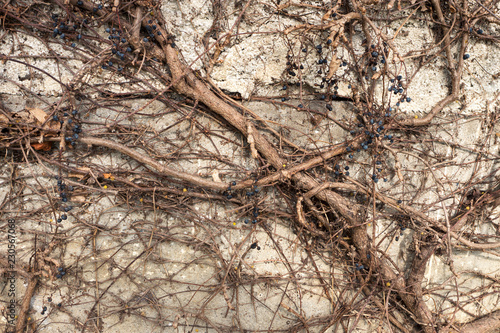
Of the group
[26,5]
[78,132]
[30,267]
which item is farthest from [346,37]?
[30,267]

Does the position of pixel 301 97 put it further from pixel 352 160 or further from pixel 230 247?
pixel 230 247

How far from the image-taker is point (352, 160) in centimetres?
255

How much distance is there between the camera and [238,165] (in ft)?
8.25

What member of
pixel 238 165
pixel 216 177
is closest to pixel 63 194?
pixel 216 177

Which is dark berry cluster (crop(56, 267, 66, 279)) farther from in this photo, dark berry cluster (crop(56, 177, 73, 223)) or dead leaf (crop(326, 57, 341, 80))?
dead leaf (crop(326, 57, 341, 80))

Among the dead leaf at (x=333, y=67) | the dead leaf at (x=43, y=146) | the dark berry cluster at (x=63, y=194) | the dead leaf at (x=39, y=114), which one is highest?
the dead leaf at (x=333, y=67)

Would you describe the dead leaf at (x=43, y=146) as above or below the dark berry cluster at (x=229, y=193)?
above

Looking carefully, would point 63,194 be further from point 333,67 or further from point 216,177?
point 333,67

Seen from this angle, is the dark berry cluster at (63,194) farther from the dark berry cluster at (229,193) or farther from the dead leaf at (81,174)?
the dark berry cluster at (229,193)

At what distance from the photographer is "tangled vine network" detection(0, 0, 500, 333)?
7.85ft

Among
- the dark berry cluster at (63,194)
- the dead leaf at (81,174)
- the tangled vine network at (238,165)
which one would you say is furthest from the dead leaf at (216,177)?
the dark berry cluster at (63,194)

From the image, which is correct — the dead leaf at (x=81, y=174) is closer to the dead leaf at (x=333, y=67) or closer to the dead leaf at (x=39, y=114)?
the dead leaf at (x=39, y=114)

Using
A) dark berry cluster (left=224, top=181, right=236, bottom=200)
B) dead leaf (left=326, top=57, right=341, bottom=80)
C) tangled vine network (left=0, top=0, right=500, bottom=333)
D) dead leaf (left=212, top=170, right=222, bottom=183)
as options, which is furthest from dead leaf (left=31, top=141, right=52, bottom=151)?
dead leaf (left=326, top=57, right=341, bottom=80)

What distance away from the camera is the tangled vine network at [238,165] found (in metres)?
2.39
